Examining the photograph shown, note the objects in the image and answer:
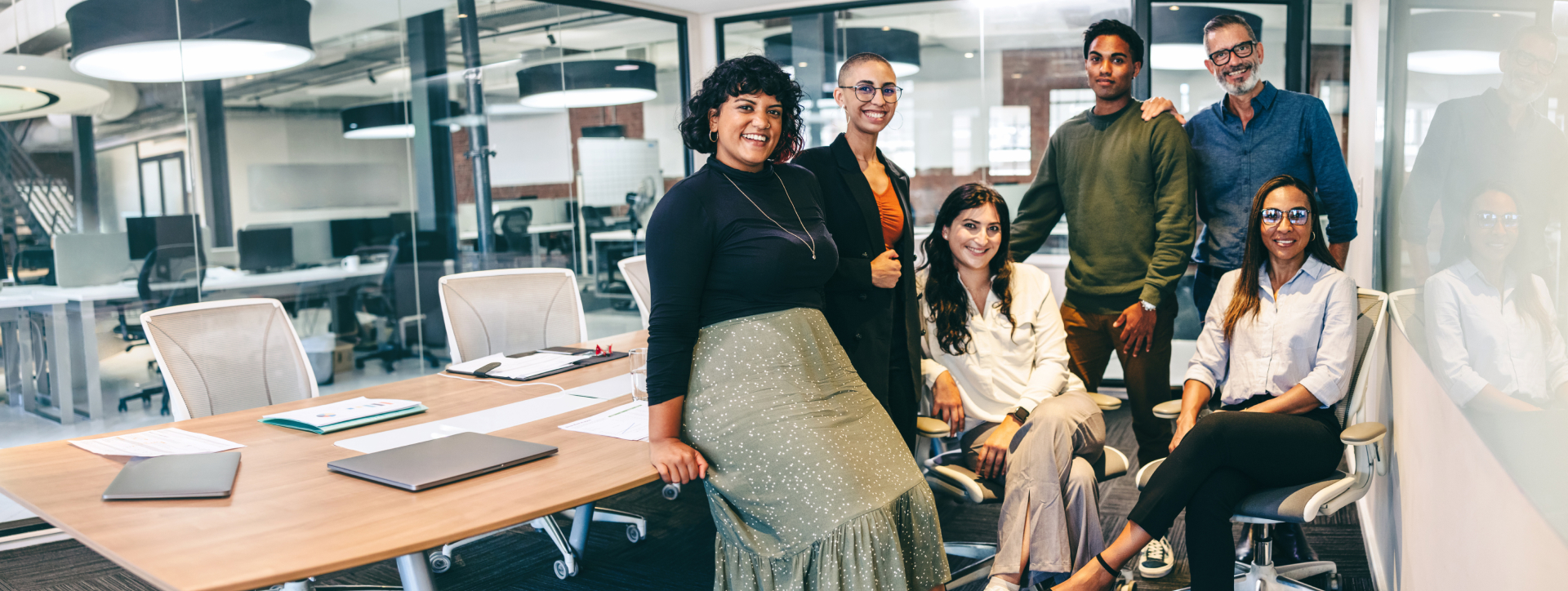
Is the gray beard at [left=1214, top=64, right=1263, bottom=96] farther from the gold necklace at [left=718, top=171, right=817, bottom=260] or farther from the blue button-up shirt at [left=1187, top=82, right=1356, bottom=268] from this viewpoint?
the gold necklace at [left=718, top=171, right=817, bottom=260]

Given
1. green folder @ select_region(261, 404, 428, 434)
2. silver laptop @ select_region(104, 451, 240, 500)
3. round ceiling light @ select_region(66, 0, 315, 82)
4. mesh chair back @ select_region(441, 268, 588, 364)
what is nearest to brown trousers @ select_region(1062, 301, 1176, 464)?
mesh chair back @ select_region(441, 268, 588, 364)

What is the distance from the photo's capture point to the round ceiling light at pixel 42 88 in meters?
3.75

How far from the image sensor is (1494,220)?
1.21 meters

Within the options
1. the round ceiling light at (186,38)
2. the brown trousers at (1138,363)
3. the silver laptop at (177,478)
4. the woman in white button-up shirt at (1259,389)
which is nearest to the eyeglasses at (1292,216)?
the woman in white button-up shirt at (1259,389)

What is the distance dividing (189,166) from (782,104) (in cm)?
343

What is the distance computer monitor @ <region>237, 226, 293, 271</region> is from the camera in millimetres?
4453

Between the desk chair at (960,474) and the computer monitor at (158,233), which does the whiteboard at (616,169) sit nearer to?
the computer monitor at (158,233)

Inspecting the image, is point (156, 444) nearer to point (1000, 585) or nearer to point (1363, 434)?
point (1000, 585)

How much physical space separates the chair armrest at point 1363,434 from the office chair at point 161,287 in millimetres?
4369

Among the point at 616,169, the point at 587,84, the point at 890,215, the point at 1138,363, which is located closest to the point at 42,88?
the point at 587,84

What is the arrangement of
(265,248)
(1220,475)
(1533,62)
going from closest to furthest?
(1533,62) → (1220,475) → (265,248)

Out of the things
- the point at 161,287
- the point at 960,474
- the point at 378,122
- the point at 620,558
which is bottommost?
the point at 620,558

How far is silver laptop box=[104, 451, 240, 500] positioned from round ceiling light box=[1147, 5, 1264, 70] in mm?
4840

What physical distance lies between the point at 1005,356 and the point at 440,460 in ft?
5.39
